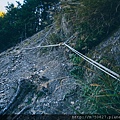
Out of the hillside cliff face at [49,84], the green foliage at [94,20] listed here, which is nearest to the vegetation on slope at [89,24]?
the green foliage at [94,20]

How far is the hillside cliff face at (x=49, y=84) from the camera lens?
8.17ft

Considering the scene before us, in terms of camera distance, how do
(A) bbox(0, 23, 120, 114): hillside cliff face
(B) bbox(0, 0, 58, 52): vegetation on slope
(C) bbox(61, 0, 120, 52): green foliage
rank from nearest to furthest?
(A) bbox(0, 23, 120, 114): hillside cliff face → (C) bbox(61, 0, 120, 52): green foliage → (B) bbox(0, 0, 58, 52): vegetation on slope

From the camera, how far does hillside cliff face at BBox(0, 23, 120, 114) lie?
2.49m

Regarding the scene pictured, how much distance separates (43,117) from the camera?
7.70ft

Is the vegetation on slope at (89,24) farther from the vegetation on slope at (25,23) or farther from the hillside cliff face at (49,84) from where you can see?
the vegetation on slope at (25,23)

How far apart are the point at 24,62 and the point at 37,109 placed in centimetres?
195

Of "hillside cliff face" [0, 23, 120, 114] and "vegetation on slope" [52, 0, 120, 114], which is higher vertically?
"vegetation on slope" [52, 0, 120, 114]

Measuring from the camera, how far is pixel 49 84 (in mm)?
2955

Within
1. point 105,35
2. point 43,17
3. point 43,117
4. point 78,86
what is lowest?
point 43,117

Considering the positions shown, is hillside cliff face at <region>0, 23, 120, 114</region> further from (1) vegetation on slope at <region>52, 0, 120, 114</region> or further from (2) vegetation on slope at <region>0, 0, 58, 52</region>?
(2) vegetation on slope at <region>0, 0, 58, 52</region>

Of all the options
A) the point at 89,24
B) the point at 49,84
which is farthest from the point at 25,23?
the point at 49,84

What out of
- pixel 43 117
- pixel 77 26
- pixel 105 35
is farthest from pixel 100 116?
pixel 77 26

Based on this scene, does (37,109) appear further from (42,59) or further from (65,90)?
(42,59)

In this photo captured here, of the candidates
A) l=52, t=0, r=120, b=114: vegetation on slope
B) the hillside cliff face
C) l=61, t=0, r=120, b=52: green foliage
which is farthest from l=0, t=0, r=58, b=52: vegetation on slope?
l=61, t=0, r=120, b=52: green foliage
